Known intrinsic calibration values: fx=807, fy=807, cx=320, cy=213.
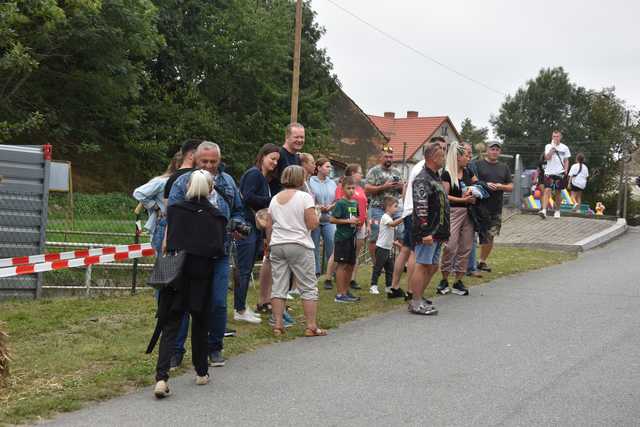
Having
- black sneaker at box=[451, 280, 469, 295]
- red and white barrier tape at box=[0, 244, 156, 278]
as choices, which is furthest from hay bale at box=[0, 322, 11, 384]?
black sneaker at box=[451, 280, 469, 295]

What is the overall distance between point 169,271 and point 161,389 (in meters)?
0.82

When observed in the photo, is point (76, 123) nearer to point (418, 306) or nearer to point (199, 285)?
point (418, 306)

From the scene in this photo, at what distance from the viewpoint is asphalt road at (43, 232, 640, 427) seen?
531cm

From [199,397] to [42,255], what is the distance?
5240 millimetres

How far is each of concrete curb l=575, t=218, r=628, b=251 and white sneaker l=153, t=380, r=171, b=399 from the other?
12.5m

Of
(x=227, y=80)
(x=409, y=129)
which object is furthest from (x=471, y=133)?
→ (x=227, y=80)

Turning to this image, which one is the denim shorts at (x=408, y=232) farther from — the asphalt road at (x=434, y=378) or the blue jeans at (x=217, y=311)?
the blue jeans at (x=217, y=311)

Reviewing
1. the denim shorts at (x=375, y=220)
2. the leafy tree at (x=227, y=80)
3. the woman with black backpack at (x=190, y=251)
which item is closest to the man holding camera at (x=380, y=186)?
the denim shorts at (x=375, y=220)

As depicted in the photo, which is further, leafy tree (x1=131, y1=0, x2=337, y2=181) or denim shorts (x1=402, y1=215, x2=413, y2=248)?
leafy tree (x1=131, y1=0, x2=337, y2=181)

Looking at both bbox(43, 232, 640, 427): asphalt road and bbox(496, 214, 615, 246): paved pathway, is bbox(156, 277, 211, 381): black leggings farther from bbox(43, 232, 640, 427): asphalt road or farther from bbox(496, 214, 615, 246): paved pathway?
bbox(496, 214, 615, 246): paved pathway

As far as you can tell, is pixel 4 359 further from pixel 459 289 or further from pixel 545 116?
pixel 545 116

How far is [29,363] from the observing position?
6.49 meters

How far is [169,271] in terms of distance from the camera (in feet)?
18.8

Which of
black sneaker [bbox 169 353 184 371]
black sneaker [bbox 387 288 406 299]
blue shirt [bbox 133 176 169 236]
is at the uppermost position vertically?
blue shirt [bbox 133 176 169 236]
